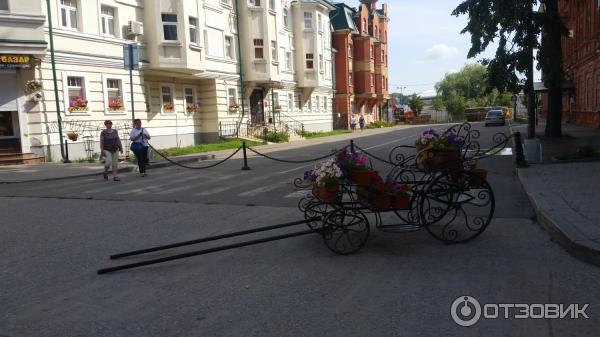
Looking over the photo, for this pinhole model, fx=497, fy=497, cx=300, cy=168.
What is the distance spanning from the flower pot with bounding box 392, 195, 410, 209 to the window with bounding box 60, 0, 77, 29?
19.8 m

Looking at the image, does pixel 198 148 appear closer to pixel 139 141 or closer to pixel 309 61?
pixel 139 141

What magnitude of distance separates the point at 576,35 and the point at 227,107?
79.3 feet

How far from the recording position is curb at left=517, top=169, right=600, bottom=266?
530cm

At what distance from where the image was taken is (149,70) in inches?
998

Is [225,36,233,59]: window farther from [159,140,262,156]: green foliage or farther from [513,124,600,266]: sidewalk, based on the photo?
[513,124,600,266]: sidewalk

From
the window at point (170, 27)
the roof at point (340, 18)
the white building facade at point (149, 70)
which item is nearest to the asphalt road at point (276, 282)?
the white building facade at point (149, 70)

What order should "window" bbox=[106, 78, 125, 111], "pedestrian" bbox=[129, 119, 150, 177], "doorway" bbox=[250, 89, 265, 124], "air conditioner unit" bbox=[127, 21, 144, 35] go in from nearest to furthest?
"pedestrian" bbox=[129, 119, 150, 177] < "window" bbox=[106, 78, 125, 111] < "air conditioner unit" bbox=[127, 21, 144, 35] < "doorway" bbox=[250, 89, 265, 124]

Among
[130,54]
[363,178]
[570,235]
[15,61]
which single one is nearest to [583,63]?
[130,54]

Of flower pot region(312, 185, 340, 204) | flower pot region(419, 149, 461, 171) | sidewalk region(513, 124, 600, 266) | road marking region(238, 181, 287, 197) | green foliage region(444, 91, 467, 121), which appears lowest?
road marking region(238, 181, 287, 197)

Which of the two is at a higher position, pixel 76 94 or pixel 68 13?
pixel 68 13

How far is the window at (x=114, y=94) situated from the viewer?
76.3 feet

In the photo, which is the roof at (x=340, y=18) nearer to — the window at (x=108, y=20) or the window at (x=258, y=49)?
the window at (x=258, y=49)

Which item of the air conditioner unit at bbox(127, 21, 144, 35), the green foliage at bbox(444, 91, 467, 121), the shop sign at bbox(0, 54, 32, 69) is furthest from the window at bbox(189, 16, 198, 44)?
the green foliage at bbox(444, 91, 467, 121)

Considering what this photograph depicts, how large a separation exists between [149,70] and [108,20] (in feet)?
9.90
